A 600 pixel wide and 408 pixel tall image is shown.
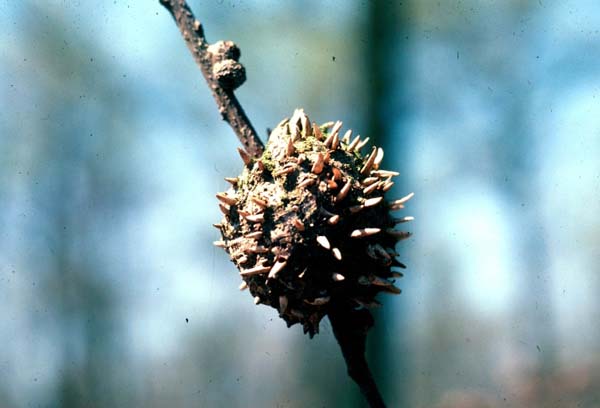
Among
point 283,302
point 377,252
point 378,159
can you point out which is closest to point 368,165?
point 378,159

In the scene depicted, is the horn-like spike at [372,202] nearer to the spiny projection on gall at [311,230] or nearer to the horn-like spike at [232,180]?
the spiny projection on gall at [311,230]

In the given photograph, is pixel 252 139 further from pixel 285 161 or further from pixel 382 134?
pixel 382 134

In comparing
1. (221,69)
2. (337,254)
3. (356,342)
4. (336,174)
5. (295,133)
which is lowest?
(356,342)

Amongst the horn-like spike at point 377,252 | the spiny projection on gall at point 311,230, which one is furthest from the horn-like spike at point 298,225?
the horn-like spike at point 377,252

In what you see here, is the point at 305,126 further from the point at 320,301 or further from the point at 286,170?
the point at 320,301

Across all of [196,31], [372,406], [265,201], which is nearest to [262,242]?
[265,201]

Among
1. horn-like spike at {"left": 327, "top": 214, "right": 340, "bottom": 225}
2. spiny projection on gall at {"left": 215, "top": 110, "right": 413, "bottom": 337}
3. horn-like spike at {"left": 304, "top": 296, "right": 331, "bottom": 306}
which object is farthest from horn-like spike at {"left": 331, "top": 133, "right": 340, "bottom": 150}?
horn-like spike at {"left": 304, "top": 296, "right": 331, "bottom": 306}

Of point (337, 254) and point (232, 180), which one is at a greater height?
point (232, 180)
